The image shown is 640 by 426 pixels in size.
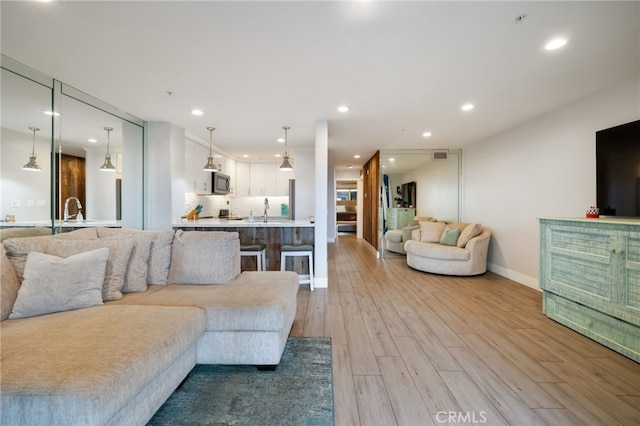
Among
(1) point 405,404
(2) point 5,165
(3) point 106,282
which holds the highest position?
(2) point 5,165

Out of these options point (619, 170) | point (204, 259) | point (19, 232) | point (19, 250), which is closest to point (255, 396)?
point (204, 259)

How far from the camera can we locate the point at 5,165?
2502mm

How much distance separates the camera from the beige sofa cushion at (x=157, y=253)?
2379 mm

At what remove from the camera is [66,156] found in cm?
313

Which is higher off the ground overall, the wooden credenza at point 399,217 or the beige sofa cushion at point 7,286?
the wooden credenza at point 399,217

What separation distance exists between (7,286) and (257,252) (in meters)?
2.38

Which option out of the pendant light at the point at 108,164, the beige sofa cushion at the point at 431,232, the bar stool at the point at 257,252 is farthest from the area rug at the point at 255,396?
the beige sofa cushion at the point at 431,232

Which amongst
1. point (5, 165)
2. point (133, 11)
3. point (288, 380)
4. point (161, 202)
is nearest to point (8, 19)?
point (133, 11)

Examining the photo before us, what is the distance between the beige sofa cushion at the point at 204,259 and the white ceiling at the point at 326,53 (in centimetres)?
159

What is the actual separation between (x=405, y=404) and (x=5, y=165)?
3889 mm

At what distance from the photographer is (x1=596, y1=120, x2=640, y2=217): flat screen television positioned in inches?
99.0

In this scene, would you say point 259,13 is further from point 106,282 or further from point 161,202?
point 161,202

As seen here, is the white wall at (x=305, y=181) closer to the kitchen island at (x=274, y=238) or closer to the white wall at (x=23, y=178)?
the kitchen island at (x=274, y=238)

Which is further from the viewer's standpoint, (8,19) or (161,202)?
(161,202)
